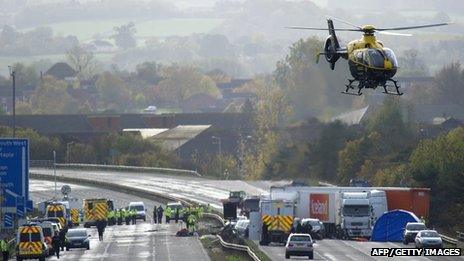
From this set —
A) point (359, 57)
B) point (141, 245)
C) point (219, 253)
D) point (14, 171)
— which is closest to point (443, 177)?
point (141, 245)

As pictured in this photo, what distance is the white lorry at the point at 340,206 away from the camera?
9106cm

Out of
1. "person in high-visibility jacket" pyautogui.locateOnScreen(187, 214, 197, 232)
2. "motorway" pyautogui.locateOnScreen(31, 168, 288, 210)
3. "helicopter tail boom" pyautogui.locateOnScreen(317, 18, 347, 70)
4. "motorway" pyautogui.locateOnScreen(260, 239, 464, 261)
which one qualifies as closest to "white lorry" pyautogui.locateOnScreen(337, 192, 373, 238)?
"motorway" pyautogui.locateOnScreen(260, 239, 464, 261)

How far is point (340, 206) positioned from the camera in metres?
92.4

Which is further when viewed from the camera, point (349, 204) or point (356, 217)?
point (349, 204)

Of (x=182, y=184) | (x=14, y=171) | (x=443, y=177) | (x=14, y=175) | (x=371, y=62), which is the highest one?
(x=371, y=62)

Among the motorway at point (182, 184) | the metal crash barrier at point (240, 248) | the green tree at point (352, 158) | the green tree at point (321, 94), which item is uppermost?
the green tree at point (321, 94)

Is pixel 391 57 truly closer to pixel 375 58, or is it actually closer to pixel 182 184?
pixel 375 58

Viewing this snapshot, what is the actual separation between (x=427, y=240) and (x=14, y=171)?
831 inches

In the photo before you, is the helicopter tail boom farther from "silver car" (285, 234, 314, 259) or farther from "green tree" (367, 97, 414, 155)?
"green tree" (367, 97, 414, 155)

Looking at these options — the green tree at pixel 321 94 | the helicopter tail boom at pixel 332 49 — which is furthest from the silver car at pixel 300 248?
the green tree at pixel 321 94

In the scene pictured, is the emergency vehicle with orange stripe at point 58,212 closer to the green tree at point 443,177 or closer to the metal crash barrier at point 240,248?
the metal crash barrier at point 240,248

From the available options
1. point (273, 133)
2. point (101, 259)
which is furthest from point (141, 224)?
point (273, 133)

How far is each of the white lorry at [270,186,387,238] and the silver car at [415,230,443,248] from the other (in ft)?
39.3

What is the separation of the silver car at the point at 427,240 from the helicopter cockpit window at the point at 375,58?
962 inches
